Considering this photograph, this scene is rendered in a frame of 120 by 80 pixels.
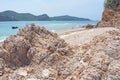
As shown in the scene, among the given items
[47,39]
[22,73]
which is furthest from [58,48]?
[22,73]

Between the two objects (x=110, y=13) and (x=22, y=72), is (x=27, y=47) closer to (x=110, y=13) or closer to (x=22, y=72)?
(x=22, y=72)

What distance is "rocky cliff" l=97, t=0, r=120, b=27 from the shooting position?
30683mm

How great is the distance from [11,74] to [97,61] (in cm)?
186

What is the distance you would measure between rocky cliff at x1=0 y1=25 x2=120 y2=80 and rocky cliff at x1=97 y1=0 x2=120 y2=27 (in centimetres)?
2188

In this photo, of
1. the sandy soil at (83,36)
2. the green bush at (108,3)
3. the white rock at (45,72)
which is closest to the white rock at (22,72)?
the white rock at (45,72)

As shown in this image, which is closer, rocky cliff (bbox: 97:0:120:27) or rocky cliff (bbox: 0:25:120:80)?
rocky cliff (bbox: 0:25:120:80)

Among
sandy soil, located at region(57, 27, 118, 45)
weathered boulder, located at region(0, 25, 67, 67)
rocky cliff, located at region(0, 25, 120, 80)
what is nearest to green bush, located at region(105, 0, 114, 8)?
sandy soil, located at region(57, 27, 118, 45)

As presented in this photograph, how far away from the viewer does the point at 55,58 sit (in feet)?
26.4

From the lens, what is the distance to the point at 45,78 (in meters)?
7.54

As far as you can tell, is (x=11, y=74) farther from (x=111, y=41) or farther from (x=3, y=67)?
(x=111, y=41)

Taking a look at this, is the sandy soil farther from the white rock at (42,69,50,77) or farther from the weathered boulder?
the white rock at (42,69,50,77)

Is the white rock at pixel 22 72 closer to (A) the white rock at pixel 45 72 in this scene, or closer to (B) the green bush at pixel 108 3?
(A) the white rock at pixel 45 72

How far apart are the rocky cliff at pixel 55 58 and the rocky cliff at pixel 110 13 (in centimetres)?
2188

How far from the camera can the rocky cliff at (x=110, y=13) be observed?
30683 mm
